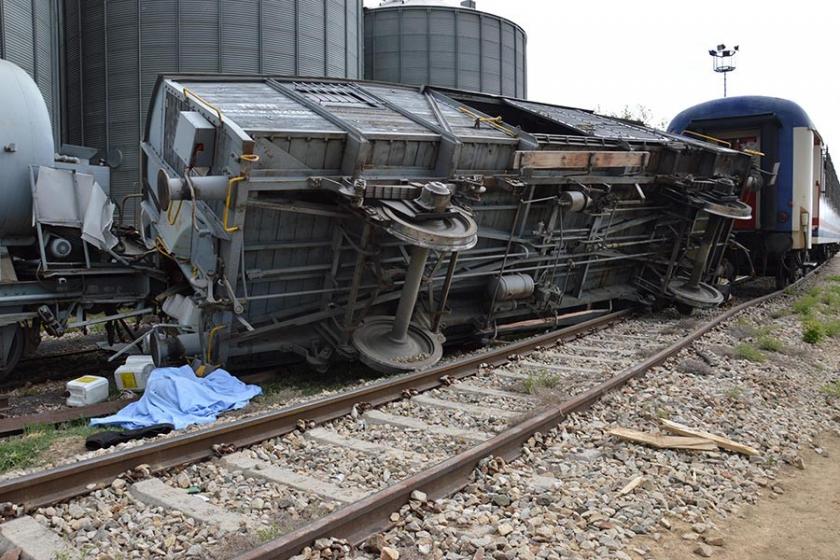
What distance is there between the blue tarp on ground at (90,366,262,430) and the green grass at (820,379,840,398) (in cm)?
604

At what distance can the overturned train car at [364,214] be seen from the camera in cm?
752

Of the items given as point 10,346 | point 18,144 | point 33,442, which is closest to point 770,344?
point 33,442

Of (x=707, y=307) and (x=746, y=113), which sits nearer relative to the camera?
(x=707, y=307)

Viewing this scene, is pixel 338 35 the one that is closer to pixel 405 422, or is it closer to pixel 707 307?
pixel 707 307

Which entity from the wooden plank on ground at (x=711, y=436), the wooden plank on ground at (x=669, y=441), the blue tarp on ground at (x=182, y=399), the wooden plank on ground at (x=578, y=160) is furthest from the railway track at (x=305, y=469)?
the wooden plank on ground at (x=578, y=160)

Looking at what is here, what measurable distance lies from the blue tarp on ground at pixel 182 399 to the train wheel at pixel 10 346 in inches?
101

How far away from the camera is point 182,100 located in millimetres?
8320

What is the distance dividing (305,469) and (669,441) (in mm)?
2761

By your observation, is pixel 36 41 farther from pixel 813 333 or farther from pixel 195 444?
pixel 813 333

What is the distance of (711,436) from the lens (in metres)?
5.52

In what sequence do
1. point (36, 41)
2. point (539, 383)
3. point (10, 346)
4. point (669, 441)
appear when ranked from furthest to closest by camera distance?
point (36, 41)
point (10, 346)
point (539, 383)
point (669, 441)

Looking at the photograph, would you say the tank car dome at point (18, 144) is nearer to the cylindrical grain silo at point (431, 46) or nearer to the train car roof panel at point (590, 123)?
the train car roof panel at point (590, 123)

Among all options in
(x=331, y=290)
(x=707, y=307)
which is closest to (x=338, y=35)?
(x=707, y=307)

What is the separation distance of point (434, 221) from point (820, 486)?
4461mm
